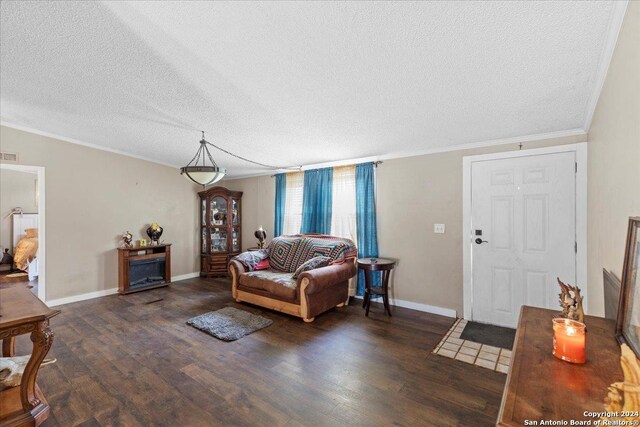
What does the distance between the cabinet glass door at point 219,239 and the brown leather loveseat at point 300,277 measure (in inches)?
68.6

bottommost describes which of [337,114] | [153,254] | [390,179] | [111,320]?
[111,320]

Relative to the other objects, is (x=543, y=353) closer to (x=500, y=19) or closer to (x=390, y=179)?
(x=500, y=19)

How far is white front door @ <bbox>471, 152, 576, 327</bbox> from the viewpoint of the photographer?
293 centimetres

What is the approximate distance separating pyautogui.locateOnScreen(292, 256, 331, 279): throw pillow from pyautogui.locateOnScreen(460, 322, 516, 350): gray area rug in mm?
1794

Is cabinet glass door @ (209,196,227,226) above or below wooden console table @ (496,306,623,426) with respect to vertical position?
above

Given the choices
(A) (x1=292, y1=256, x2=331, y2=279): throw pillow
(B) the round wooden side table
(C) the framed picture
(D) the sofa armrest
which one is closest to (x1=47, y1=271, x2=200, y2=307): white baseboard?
(A) (x1=292, y1=256, x2=331, y2=279): throw pillow

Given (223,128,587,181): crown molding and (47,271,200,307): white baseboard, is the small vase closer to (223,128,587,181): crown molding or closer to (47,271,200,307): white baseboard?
(47,271,200,307): white baseboard

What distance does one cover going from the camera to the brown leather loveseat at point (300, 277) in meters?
3.43

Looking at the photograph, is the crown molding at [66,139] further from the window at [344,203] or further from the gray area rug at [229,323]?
the window at [344,203]

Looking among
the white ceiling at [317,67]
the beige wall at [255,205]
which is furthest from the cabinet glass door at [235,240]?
the white ceiling at [317,67]

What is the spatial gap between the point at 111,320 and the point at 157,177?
9.50 feet

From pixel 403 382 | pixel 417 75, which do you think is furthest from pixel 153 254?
pixel 417 75

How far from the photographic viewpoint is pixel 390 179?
407 cm

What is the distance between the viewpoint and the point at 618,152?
149 centimetres
